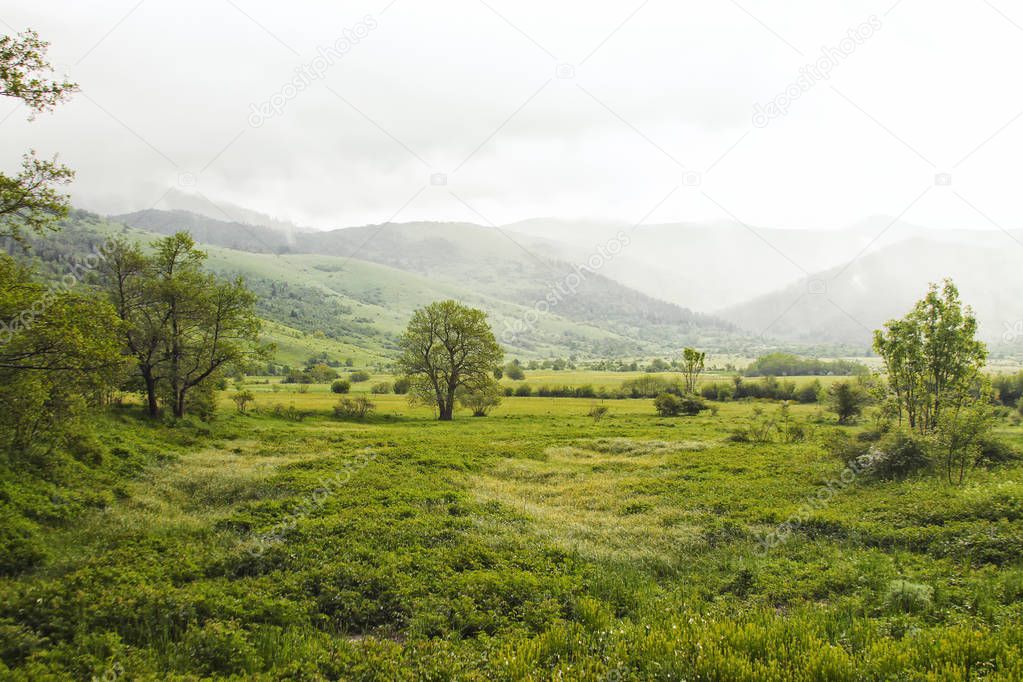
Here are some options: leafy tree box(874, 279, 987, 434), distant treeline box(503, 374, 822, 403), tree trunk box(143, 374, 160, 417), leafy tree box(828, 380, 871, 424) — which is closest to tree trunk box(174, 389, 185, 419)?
tree trunk box(143, 374, 160, 417)

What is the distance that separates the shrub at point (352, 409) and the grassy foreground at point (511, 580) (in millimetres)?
33927

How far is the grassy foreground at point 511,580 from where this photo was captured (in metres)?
9.16

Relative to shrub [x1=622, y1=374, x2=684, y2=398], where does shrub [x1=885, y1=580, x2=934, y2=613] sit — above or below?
below

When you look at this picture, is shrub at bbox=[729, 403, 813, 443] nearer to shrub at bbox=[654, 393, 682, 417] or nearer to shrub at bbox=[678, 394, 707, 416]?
shrub at bbox=[654, 393, 682, 417]

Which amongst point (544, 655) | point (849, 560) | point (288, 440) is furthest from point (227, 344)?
point (849, 560)

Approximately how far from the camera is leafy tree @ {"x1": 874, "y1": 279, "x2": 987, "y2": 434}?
106 ft

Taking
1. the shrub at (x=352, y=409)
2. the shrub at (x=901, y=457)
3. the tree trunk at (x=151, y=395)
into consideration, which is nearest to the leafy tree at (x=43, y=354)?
the tree trunk at (x=151, y=395)

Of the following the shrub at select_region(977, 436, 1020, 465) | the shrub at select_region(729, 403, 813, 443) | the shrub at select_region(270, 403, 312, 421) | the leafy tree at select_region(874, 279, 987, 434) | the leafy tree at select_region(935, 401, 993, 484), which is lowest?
the shrub at select_region(270, 403, 312, 421)

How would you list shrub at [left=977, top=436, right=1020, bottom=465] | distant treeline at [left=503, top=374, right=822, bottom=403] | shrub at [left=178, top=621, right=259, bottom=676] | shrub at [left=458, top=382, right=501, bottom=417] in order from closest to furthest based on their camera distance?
shrub at [left=178, top=621, right=259, bottom=676] → shrub at [left=977, top=436, right=1020, bottom=465] → shrub at [left=458, top=382, right=501, bottom=417] → distant treeline at [left=503, top=374, right=822, bottom=403]

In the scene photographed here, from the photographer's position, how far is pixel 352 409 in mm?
62906

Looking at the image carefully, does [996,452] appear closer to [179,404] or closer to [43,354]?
[43,354]

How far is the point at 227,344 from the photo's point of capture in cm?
4234

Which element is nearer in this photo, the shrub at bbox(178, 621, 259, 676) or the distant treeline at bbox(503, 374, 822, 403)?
the shrub at bbox(178, 621, 259, 676)

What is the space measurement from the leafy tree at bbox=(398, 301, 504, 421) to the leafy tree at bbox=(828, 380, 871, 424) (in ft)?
148
